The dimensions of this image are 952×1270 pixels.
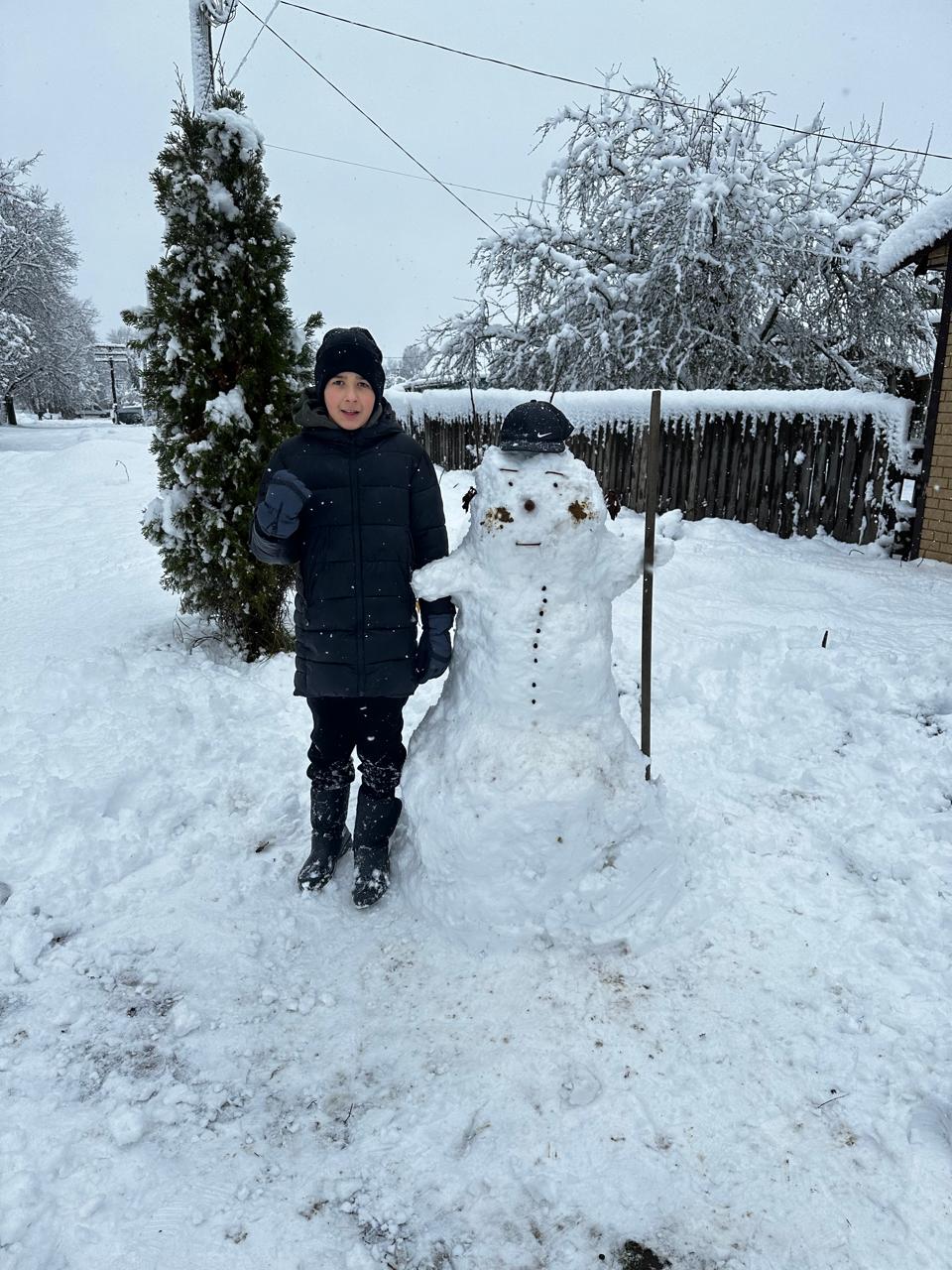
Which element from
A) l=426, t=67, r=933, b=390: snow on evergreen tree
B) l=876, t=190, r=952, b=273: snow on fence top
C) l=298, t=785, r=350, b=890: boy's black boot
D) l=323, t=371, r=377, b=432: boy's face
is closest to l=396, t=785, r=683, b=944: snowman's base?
l=298, t=785, r=350, b=890: boy's black boot

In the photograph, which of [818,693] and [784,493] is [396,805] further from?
[784,493]

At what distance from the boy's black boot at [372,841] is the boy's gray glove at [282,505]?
3.68 ft

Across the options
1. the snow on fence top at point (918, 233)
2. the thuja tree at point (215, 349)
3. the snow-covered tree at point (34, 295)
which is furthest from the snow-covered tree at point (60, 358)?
the snow on fence top at point (918, 233)

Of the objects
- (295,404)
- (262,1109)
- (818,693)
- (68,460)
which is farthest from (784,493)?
(68,460)

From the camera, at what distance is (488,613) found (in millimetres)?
2705

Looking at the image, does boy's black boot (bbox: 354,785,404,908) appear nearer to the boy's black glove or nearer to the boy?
the boy

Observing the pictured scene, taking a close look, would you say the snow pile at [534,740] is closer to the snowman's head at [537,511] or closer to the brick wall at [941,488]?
the snowman's head at [537,511]

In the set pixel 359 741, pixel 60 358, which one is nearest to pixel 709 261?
pixel 359 741

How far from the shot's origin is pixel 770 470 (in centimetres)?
794

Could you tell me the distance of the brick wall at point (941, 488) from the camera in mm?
6355

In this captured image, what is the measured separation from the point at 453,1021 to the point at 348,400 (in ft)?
7.24

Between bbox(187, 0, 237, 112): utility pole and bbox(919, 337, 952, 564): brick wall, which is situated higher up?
bbox(187, 0, 237, 112): utility pole

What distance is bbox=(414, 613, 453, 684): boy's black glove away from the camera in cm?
282

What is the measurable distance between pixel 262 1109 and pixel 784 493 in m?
7.57
